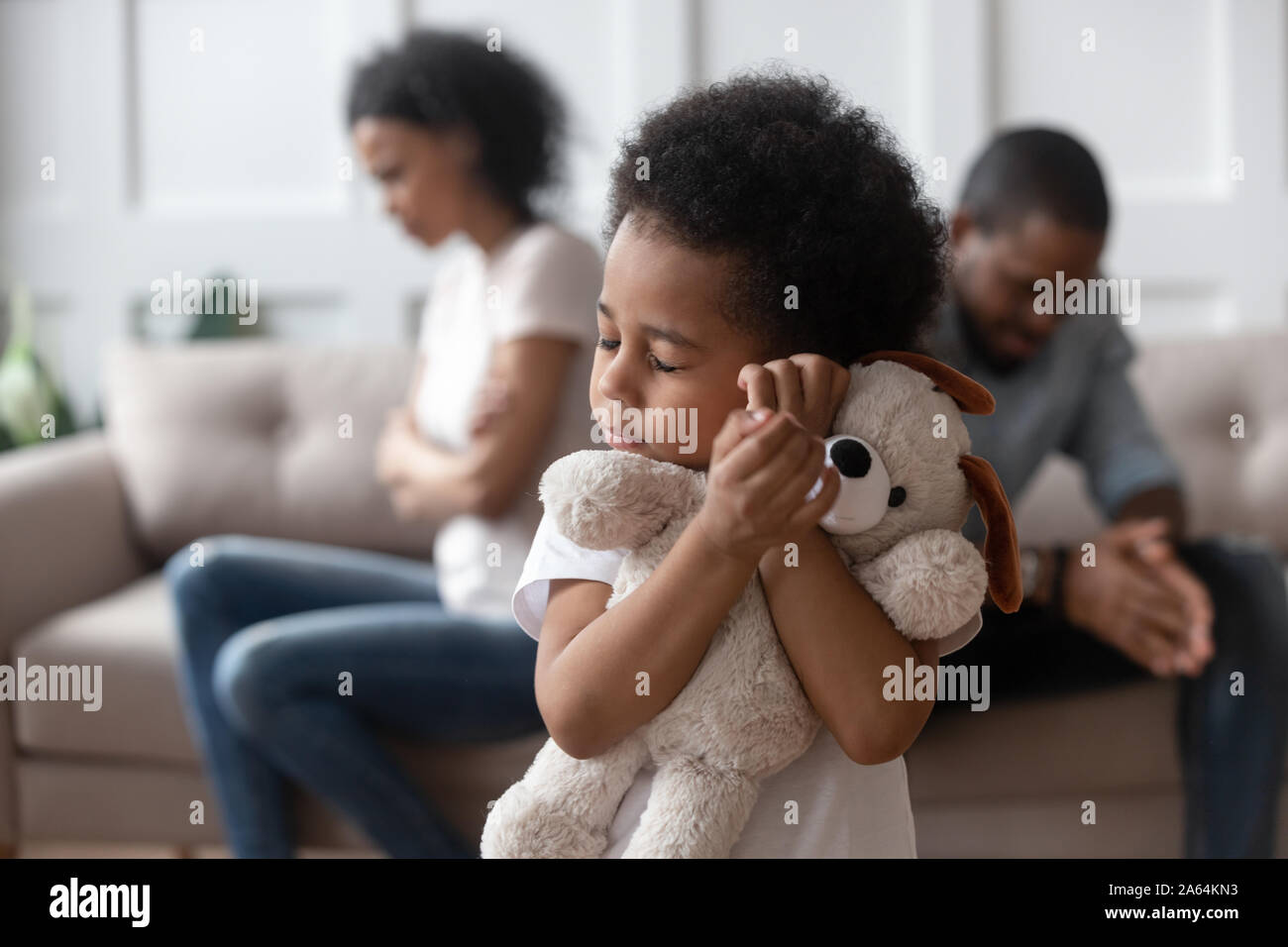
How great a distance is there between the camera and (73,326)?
1971mm

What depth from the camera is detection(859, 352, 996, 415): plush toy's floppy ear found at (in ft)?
1.49

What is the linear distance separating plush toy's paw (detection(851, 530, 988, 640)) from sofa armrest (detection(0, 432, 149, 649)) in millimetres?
1182

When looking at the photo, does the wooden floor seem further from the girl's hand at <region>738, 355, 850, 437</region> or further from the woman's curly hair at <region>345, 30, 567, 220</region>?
the girl's hand at <region>738, 355, 850, 437</region>

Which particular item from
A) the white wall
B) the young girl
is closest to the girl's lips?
the young girl

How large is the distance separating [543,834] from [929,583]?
179 millimetres

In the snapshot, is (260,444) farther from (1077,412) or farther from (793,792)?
(793,792)

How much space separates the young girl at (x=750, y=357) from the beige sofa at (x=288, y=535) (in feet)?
1.65

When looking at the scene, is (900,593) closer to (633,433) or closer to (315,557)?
(633,433)

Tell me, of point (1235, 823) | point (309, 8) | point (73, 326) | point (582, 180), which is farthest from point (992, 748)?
point (73, 326)

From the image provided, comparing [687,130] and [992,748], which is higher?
[687,130]

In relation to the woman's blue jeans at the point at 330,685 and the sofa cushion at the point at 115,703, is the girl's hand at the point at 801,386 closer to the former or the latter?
the woman's blue jeans at the point at 330,685

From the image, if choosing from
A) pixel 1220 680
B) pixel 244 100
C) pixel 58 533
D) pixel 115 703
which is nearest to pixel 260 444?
pixel 58 533

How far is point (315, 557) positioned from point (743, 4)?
0.98 m

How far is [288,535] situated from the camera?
1542 millimetres
